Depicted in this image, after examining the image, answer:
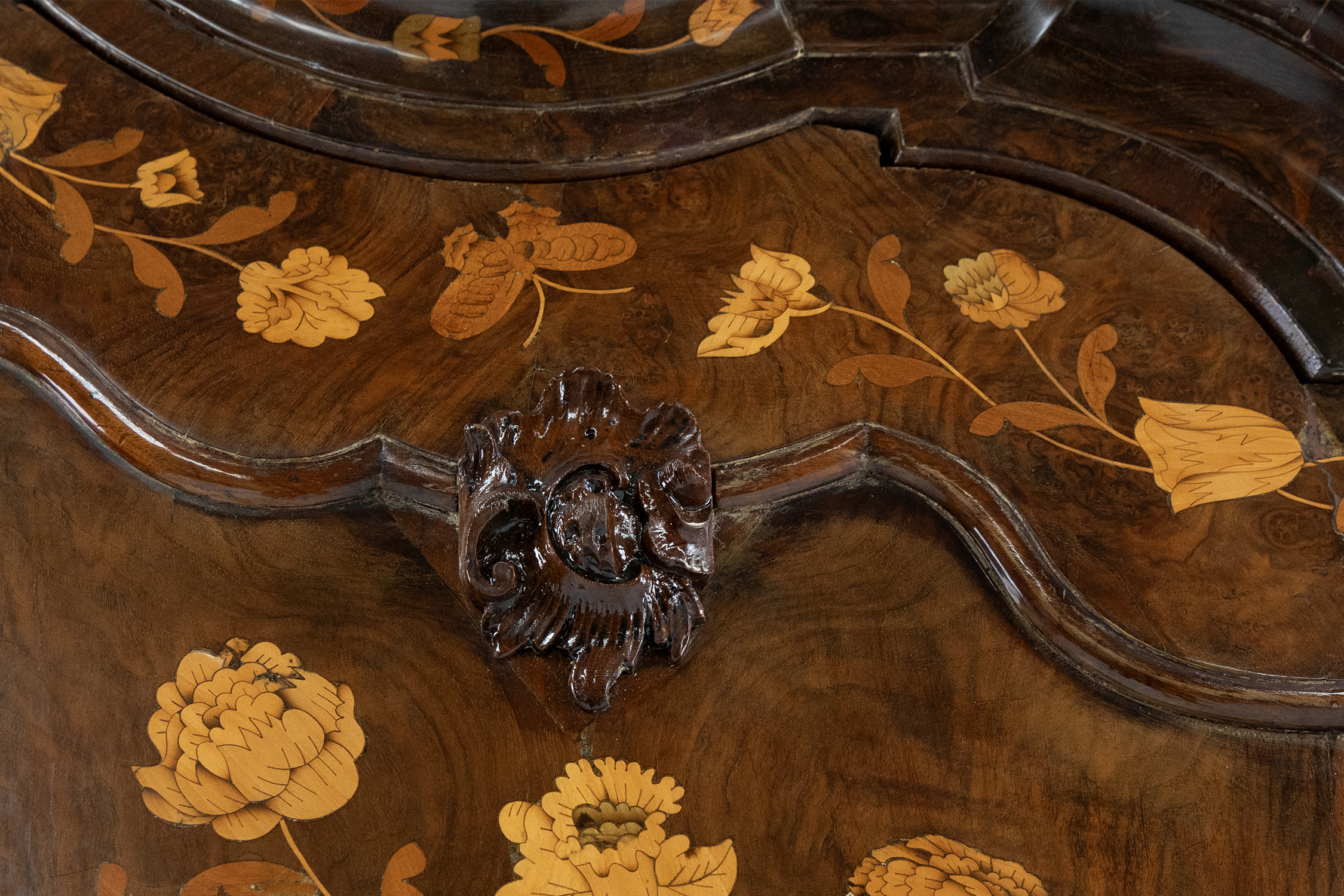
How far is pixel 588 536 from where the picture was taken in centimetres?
52

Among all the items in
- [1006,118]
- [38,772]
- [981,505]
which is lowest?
[38,772]

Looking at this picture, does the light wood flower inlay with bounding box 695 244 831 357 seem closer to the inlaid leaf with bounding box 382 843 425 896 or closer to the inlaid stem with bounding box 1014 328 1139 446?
the inlaid stem with bounding box 1014 328 1139 446

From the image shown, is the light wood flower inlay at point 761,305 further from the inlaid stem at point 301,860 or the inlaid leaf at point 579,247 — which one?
the inlaid stem at point 301,860

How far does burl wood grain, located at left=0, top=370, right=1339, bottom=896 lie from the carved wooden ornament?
0.08 ft

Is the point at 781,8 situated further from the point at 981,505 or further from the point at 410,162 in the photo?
the point at 981,505

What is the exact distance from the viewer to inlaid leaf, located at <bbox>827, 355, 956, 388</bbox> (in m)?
0.59

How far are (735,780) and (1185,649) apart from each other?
249 millimetres

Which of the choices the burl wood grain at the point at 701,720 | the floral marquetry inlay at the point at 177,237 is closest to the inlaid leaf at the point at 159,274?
the floral marquetry inlay at the point at 177,237

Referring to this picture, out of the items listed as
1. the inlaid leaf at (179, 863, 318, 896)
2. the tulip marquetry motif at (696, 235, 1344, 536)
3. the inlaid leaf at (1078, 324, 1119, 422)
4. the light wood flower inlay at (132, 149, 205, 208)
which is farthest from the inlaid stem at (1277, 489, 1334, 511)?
the light wood flower inlay at (132, 149, 205, 208)

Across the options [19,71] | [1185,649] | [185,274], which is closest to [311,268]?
[185,274]

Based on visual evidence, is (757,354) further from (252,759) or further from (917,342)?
(252,759)

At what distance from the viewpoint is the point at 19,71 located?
69 centimetres

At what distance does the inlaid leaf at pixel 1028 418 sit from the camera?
1.92 ft

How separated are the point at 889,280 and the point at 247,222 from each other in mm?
420
